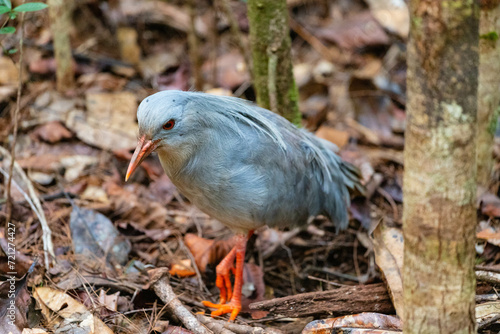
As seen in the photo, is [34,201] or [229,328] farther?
[34,201]

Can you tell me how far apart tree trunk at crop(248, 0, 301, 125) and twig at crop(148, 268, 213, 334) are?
1.85 metres

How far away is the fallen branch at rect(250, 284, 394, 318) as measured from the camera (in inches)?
141

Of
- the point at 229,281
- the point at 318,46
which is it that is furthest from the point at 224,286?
the point at 318,46

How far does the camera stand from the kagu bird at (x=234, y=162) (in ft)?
11.7

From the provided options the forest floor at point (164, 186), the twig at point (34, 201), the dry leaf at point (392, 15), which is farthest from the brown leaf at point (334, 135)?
the twig at point (34, 201)

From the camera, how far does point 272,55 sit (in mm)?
4457

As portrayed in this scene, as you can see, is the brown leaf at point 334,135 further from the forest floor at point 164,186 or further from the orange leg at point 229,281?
the orange leg at point 229,281

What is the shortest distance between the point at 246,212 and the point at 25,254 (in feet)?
5.59

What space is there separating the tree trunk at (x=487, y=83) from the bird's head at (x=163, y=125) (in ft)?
7.30

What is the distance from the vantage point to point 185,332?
3.38m

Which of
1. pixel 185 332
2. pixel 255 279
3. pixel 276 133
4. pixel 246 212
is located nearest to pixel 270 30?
pixel 276 133

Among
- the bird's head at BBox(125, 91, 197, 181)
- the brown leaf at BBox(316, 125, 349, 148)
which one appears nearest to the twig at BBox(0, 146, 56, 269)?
the bird's head at BBox(125, 91, 197, 181)

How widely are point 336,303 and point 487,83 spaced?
2.04m

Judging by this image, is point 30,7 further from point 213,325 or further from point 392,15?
point 392,15
